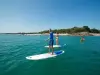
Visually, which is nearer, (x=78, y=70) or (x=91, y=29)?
(x=78, y=70)

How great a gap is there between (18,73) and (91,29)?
13953cm

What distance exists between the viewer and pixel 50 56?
1291 cm

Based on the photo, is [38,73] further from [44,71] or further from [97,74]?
[97,74]

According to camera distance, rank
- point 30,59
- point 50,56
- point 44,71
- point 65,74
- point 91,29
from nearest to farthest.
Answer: point 65,74, point 44,71, point 30,59, point 50,56, point 91,29

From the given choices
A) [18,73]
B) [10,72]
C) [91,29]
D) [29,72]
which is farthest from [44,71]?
[91,29]

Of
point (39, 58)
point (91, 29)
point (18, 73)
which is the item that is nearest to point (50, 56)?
point (39, 58)

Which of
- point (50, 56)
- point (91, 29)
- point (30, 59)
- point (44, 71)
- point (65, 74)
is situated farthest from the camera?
point (91, 29)

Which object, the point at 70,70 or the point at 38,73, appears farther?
the point at 70,70

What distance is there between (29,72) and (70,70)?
3210mm

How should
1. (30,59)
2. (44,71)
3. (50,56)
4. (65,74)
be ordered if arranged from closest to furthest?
(65,74)
(44,71)
(30,59)
(50,56)

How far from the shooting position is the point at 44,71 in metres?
8.88

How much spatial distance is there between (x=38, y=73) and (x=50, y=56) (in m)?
4.55

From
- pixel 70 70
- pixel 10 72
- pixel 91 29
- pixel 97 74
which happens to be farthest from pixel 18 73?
pixel 91 29

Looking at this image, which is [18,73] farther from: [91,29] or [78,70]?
[91,29]
